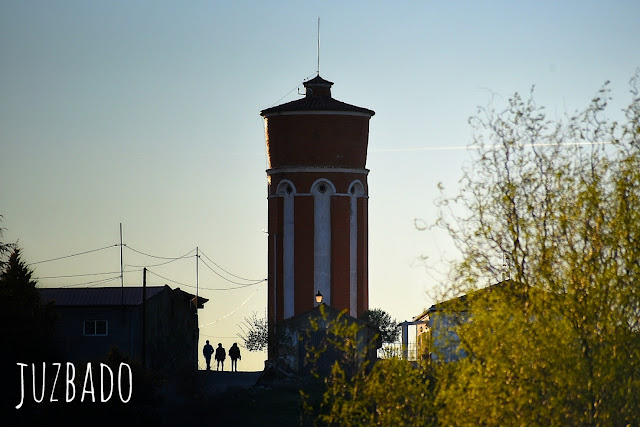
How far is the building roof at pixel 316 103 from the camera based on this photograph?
2788 inches

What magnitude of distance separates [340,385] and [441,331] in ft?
6.72

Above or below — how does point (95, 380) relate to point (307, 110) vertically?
below

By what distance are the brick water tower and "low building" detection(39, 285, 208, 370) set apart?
7350mm

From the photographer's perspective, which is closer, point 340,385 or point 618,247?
point 618,247

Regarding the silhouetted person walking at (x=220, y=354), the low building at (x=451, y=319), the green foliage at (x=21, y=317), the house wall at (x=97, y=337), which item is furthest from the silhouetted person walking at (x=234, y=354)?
the low building at (x=451, y=319)

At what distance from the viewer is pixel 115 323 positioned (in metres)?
62.2

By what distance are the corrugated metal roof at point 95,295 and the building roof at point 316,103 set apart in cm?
1148

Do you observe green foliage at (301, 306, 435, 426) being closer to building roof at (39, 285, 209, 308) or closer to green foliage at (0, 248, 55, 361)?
green foliage at (0, 248, 55, 361)

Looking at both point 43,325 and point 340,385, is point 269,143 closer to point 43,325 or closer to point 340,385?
point 43,325

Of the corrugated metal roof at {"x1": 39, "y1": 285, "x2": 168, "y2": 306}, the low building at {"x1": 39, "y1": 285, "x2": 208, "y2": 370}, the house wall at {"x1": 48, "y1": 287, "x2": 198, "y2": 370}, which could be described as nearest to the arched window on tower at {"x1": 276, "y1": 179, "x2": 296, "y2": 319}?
the low building at {"x1": 39, "y1": 285, "x2": 208, "y2": 370}

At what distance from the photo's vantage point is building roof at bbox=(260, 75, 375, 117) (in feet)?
232

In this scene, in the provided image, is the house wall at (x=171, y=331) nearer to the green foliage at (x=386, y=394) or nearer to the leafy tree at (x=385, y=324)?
the leafy tree at (x=385, y=324)

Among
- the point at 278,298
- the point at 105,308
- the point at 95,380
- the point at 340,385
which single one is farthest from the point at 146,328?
the point at 340,385

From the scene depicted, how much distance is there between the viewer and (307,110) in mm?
70688
